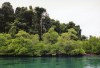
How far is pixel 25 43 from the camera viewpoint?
48.2m

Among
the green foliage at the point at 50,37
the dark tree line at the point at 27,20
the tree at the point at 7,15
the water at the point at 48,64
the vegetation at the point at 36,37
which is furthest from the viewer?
the tree at the point at 7,15

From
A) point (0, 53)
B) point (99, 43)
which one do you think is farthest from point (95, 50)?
point (0, 53)

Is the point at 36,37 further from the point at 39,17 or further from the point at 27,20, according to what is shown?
the point at 39,17

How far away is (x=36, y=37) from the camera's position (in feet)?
169

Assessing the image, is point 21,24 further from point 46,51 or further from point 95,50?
point 95,50

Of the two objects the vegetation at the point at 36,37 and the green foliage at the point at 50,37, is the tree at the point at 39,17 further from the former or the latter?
the green foliage at the point at 50,37

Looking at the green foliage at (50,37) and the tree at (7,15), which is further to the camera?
the tree at (7,15)

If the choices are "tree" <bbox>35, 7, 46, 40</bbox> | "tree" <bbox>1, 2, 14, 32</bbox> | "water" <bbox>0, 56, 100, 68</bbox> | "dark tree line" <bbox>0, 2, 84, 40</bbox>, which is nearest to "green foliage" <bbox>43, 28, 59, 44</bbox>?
"dark tree line" <bbox>0, 2, 84, 40</bbox>

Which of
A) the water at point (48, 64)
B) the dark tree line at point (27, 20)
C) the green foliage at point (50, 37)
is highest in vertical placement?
the dark tree line at point (27, 20)

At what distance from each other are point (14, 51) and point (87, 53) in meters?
17.2

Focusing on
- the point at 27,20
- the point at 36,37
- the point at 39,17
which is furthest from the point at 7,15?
the point at 36,37

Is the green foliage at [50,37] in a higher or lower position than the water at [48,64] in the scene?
higher

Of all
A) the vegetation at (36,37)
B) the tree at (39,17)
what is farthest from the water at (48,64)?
the tree at (39,17)

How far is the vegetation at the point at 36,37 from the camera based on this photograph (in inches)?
1889
